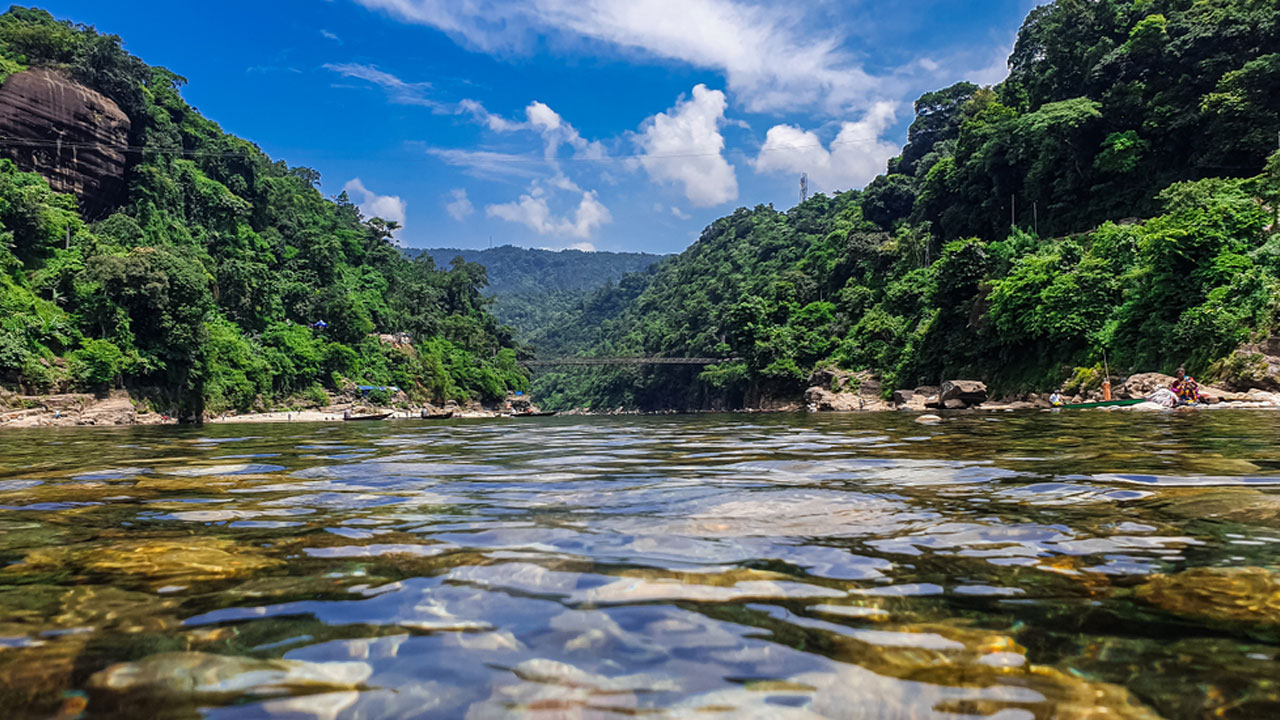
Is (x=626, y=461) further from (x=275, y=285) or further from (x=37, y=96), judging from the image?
(x=275, y=285)

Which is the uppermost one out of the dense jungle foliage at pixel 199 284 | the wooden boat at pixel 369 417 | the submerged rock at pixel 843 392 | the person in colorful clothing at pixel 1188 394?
the dense jungle foliage at pixel 199 284

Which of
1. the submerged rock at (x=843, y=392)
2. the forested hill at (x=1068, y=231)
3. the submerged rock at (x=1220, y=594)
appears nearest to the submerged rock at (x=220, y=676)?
the submerged rock at (x=1220, y=594)

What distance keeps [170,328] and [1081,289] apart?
1822 inches

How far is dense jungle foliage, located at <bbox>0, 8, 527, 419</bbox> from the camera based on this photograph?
36875 mm

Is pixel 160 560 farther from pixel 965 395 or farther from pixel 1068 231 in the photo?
pixel 1068 231

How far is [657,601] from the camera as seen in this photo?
254 centimetres

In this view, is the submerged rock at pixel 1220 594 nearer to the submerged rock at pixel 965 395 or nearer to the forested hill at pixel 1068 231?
the forested hill at pixel 1068 231

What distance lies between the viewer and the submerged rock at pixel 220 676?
5.91 feet

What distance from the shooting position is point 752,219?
12862 centimetres

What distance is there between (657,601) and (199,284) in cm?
4633

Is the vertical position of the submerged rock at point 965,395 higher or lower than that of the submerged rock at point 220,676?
lower

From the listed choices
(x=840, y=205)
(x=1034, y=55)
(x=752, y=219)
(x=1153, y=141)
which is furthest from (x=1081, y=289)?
(x=752, y=219)

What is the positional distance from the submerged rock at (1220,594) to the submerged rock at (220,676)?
2.71 meters

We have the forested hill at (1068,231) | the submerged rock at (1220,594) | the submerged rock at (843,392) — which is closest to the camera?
the submerged rock at (1220,594)
